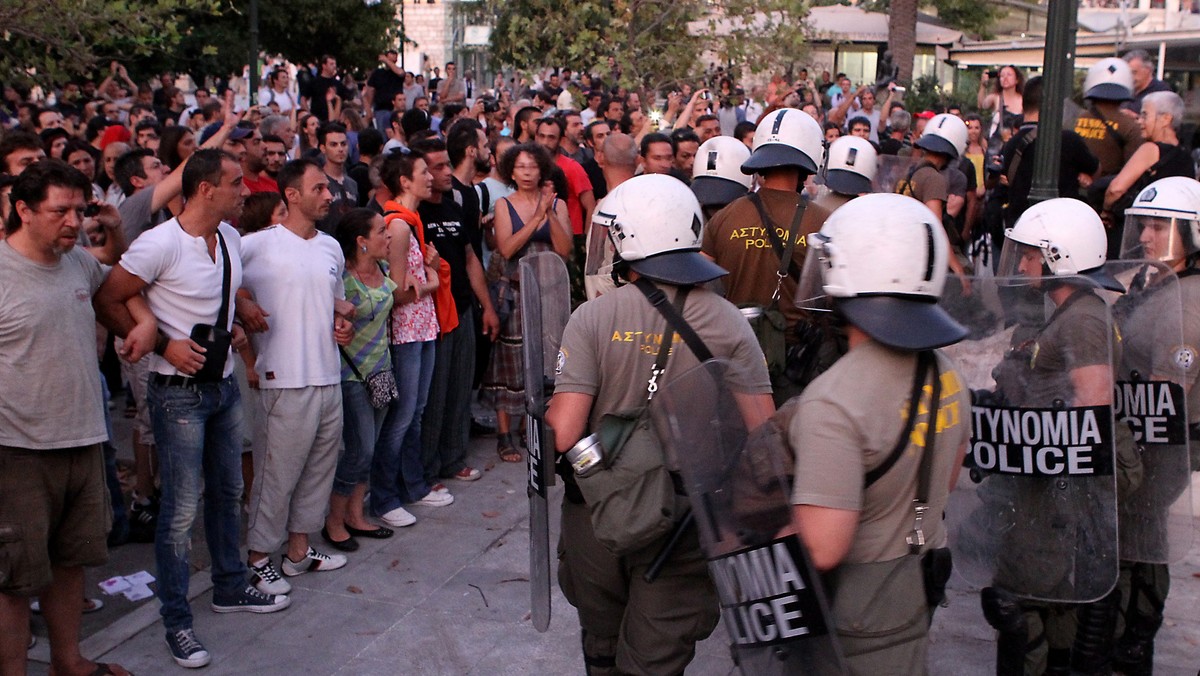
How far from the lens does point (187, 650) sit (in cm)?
470

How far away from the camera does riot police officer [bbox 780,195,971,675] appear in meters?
2.63

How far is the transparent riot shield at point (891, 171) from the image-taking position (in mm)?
8391

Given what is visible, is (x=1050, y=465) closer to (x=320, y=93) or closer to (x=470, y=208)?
(x=470, y=208)

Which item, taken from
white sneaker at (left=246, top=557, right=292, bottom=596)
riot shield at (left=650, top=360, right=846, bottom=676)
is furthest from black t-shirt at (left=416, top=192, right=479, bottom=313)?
riot shield at (left=650, top=360, right=846, bottom=676)

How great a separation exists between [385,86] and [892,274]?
14898 mm

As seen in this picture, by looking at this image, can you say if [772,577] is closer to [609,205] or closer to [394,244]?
[609,205]

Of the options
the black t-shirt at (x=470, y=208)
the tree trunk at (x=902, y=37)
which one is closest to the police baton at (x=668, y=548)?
the black t-shirt at (x=470, y=208)

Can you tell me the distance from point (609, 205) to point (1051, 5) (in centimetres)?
527

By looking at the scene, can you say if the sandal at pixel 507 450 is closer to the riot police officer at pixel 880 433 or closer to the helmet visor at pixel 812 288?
the helmet visor at pixel 812 288

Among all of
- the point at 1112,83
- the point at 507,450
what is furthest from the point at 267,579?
the point at 1112,83

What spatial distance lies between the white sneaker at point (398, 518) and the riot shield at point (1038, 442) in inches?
129

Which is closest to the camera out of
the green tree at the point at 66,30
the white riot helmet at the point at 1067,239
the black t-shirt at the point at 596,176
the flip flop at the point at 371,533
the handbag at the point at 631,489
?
the handbag at the point at 631,489

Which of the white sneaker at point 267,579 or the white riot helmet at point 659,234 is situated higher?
the white riot helmet at point 659,234

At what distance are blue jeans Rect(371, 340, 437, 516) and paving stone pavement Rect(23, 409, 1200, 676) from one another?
1.07ft
